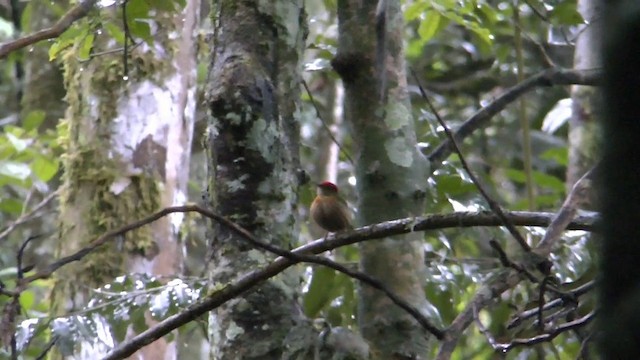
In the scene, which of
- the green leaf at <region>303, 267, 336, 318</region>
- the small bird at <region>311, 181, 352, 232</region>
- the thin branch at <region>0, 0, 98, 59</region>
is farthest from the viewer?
the small bird at <region>311, 181, 352, 232</region>

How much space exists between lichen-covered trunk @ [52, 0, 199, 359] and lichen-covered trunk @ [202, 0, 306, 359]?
168 centimetres

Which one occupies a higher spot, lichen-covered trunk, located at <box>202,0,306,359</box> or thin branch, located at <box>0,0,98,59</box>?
thin branch, located at <box>0,0,98,59</box>

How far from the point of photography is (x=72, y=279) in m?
3.35

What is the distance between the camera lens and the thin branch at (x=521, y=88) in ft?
3.92

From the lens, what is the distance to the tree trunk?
164 cm

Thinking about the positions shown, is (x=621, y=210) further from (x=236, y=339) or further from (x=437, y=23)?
(x=437, y=23)

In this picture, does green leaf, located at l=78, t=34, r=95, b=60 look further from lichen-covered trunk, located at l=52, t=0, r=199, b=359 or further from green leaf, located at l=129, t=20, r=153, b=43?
lichen-covered trunk, located at l=52, t=0, r=199, b=359

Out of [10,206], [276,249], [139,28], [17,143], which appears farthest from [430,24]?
[10,206]

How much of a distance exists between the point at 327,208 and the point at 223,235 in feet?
3.88

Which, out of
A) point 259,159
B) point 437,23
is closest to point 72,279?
point 437,23

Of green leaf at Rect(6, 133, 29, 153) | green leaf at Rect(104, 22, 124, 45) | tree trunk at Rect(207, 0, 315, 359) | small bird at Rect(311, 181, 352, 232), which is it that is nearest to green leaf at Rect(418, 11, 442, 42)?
small bird at Rect(311, 181, 352, 232)

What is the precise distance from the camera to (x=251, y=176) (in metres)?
1.72

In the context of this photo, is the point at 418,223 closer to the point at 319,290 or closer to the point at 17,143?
the point at 319,290

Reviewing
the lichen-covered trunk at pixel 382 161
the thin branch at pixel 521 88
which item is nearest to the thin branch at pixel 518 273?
the thin branch at pixel 521 88
